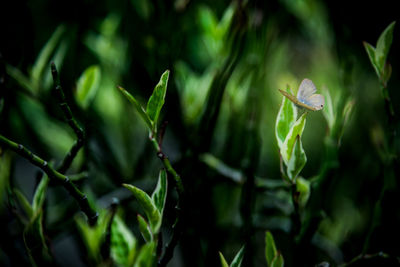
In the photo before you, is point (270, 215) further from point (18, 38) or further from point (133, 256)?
point (18, 38)

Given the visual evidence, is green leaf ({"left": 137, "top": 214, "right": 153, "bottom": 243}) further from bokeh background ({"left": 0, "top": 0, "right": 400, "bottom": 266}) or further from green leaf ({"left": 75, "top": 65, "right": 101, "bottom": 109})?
green leaf ({"left": 75, "top": 65, "right": 101, "bottom": 109})

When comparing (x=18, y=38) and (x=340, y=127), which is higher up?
(x=18, y=38)

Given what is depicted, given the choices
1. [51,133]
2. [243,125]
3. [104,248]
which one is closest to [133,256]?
[104,248]

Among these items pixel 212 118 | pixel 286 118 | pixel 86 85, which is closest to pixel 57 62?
pixel 86 85

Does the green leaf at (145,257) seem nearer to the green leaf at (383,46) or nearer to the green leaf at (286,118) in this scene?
the green leaf at (286,118)

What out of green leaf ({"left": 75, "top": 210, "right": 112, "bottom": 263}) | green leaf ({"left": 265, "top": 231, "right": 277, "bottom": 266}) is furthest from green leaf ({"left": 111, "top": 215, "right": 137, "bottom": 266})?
green leaf ({"left": 265, "top": 231, "right": 277, "bottom": 266})

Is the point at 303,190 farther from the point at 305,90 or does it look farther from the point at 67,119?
the point at 67,119
